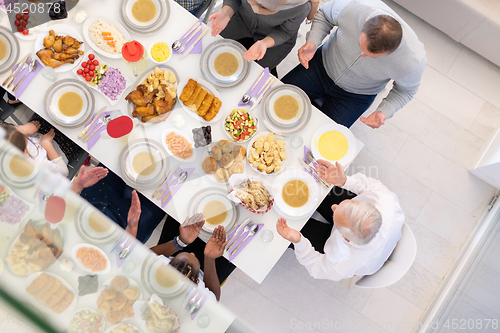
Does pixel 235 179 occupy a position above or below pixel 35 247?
above

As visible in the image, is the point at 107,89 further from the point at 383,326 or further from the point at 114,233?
the point at 383,326

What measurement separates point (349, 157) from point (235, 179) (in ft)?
2.46

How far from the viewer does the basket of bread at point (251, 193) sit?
75.4 inches

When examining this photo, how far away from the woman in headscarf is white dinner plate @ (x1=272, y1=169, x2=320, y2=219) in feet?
2.61

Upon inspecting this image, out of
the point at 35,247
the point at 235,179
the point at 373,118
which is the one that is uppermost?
the point at 373,118

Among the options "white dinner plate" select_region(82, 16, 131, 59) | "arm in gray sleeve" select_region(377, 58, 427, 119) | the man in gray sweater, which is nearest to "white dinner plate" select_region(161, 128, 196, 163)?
"white dinner plate" select_region(82, 16, 131, 59)

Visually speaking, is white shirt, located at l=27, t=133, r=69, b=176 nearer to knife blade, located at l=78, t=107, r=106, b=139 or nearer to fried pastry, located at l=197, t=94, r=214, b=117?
knife blade, located at l=78, t=107, r=106, b=139

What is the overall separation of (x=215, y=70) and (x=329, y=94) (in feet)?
3.31

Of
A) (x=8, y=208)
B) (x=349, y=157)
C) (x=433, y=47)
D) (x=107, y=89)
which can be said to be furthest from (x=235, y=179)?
Result: (x=433, y=47)

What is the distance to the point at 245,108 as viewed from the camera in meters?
2.05

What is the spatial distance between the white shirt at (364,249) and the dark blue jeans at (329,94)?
0.65m

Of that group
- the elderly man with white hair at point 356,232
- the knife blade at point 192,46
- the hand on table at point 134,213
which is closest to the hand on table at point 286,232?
the elderly man with white hair at point 356,232

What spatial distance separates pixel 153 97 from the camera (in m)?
1.99

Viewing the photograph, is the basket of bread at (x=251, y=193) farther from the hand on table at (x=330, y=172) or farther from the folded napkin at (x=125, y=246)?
the folded napkin at (x=125, y=246)
